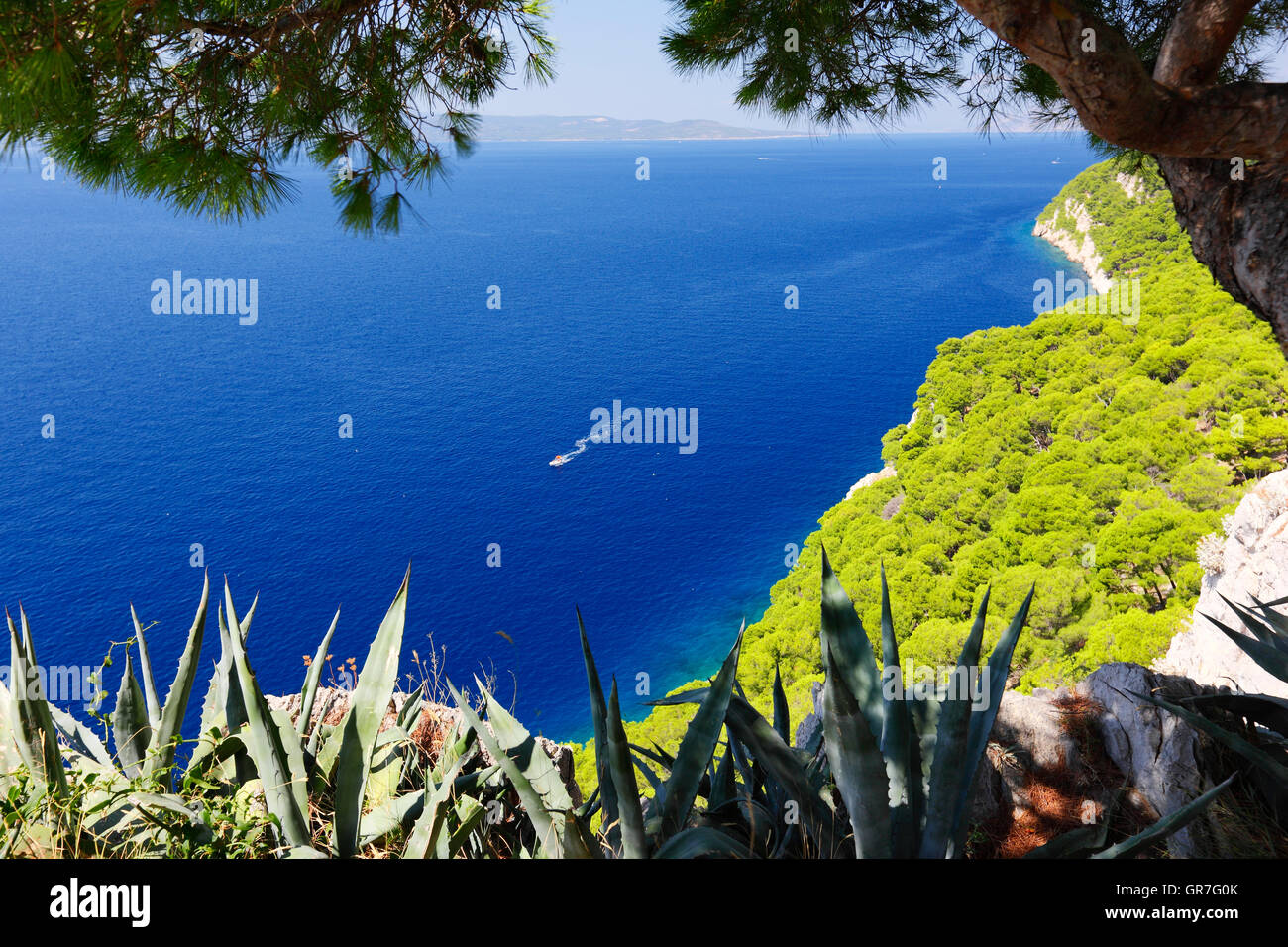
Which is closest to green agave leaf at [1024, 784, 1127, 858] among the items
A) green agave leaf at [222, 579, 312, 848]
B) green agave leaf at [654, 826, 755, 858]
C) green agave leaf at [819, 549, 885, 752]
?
green agave leaf at [819, 549, 885, 752]

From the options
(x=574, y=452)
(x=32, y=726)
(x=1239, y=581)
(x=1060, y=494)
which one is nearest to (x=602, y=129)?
(x=574, y=452)

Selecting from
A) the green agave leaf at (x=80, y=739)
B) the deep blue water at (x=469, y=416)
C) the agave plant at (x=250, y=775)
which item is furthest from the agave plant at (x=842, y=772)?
the deep blue water at (x=469, y=416)

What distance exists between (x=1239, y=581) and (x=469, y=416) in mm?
33343

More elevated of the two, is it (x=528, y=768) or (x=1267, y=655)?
(x=1267, y=655)

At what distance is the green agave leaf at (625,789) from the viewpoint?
1422 mm

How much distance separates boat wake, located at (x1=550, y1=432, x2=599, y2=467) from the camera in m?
34.1

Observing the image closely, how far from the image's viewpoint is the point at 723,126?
16825cm

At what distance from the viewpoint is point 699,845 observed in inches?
56.2

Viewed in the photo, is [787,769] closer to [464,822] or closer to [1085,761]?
[464,822]

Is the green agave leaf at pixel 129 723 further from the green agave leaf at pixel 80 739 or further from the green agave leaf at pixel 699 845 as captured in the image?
the green agave leaf at pixel 699 845

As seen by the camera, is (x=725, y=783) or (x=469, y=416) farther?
(x=469, y=416)

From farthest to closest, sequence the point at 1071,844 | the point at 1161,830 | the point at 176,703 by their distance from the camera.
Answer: the point at 176,703
the point at 1071,844
the point at 1161,830

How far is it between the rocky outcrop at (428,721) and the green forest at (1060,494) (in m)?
8.15
